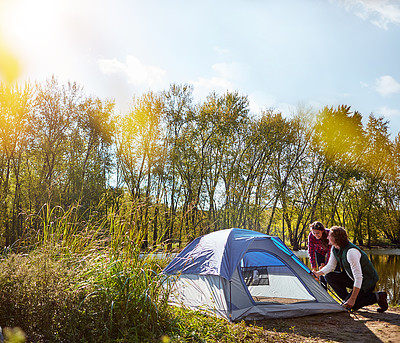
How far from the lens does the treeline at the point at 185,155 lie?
1456 cm

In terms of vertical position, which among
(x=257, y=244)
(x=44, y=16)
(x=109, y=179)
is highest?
(x=44, y=16)

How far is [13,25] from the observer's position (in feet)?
34.8

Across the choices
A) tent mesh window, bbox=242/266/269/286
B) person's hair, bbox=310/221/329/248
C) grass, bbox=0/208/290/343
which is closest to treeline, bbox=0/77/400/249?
tent mesh window, bbox=242/266/269/286

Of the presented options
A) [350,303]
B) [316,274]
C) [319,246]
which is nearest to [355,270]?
[350,303]

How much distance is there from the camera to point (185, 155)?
17266 mm

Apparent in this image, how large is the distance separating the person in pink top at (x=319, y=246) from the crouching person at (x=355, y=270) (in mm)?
454

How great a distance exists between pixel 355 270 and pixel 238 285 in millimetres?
1555

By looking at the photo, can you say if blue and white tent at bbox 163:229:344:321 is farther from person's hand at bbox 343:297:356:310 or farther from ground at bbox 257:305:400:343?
person's hand at bbox 343:297:356:310

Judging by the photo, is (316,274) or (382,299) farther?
(316,274)

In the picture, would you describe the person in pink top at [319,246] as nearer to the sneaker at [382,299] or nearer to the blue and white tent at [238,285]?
the blue and white tent at [238,285]

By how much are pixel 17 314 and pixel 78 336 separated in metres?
0.54

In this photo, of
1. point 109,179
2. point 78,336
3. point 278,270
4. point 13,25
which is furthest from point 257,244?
point 109,179

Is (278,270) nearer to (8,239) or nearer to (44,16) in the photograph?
(44,16)

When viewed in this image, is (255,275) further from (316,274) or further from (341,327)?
(341,327)
